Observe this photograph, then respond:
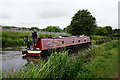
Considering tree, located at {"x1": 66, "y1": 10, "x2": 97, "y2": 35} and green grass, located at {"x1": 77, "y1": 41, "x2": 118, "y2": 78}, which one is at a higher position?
tree, located at {"x1": 66, "y1": 10, "x2": 97, "y2": 35}

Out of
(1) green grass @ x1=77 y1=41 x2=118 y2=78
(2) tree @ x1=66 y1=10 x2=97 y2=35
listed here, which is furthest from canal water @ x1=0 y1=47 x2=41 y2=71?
(2) tree @ x1=66 y1=10 x2=97 y2=35

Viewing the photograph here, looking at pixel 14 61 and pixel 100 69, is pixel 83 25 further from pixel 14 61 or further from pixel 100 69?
pixel 100 69

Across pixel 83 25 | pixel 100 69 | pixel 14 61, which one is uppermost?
pixel 83 25

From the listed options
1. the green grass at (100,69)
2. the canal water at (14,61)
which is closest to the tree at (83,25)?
the canal water at (14,61)

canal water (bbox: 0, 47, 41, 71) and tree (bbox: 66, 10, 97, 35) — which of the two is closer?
canal water (bbox: 0, 47, 41, 71)

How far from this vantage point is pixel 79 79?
3.05 m

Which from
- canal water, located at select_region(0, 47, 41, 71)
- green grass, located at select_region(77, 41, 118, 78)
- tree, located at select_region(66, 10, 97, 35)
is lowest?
canal water, located at select_region(0, 47, 41, 71)

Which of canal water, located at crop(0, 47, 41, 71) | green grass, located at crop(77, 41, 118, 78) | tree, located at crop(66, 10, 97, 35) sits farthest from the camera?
tree, located at crop(66, 10, 97, 35)

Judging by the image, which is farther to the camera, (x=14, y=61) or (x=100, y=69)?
(x=14, y=61)

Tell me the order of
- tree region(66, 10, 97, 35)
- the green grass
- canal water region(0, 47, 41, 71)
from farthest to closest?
1. tree region(66, 10, 97, 35)
2. canal water region(0, 47, 41, 71)
3. the green grass

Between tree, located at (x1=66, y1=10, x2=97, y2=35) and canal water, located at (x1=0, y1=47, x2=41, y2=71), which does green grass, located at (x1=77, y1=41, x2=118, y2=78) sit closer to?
canal water, located at (x1=0, y1=47, x2=41, y2=71)

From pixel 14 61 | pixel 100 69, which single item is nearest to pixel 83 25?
pixel 14 61

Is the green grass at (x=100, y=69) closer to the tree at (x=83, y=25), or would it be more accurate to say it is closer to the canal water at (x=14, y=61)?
the canal water at (x=14, y=61)

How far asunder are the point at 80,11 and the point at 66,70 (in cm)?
2888
